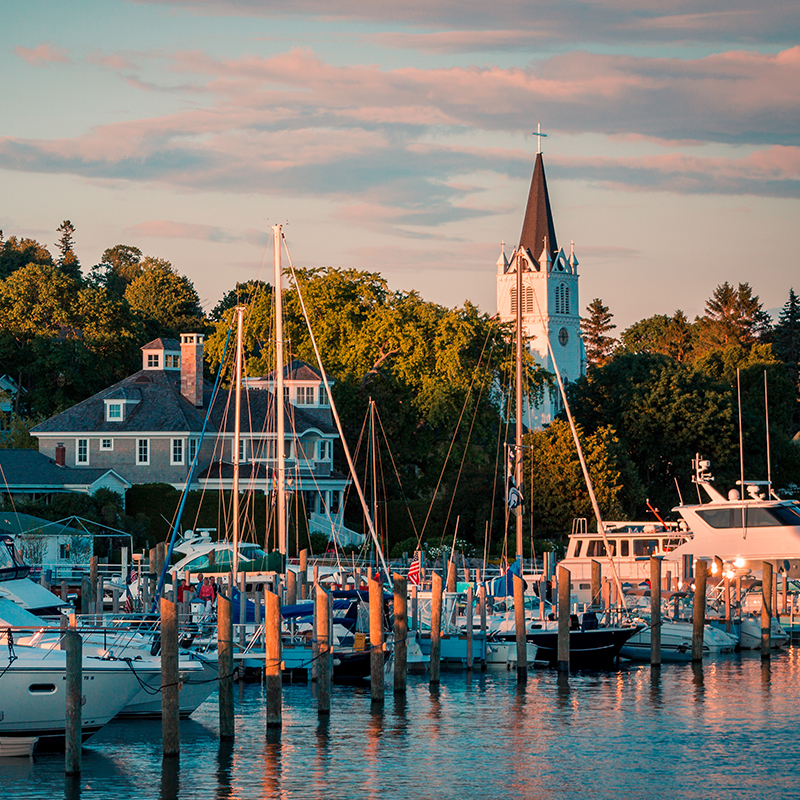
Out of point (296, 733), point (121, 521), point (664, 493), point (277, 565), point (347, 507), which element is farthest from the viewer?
point (664, 493)

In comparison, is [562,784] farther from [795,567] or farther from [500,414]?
[500,414]

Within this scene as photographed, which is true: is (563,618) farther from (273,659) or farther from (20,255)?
(20,255)

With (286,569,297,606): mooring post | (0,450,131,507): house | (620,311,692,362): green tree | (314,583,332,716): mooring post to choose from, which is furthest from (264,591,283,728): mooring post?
(620,311,692,362): green tree

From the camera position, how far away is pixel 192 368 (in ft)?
239

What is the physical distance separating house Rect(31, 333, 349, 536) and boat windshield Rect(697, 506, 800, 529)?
901 inches

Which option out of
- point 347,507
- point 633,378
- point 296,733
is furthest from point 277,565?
point 633,378

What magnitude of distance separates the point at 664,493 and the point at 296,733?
5594cm

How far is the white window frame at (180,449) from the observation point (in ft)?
230

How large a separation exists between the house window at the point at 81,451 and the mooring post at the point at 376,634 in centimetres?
4276

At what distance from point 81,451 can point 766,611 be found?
131 ft

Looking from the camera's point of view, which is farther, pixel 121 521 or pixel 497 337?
pixel 497 337

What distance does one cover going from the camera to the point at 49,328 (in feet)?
289

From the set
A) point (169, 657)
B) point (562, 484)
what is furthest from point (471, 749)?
point (562, 484)

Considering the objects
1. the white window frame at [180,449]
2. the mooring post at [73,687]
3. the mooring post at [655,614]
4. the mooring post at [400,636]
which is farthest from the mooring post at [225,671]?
the white window frame at [180,449]
